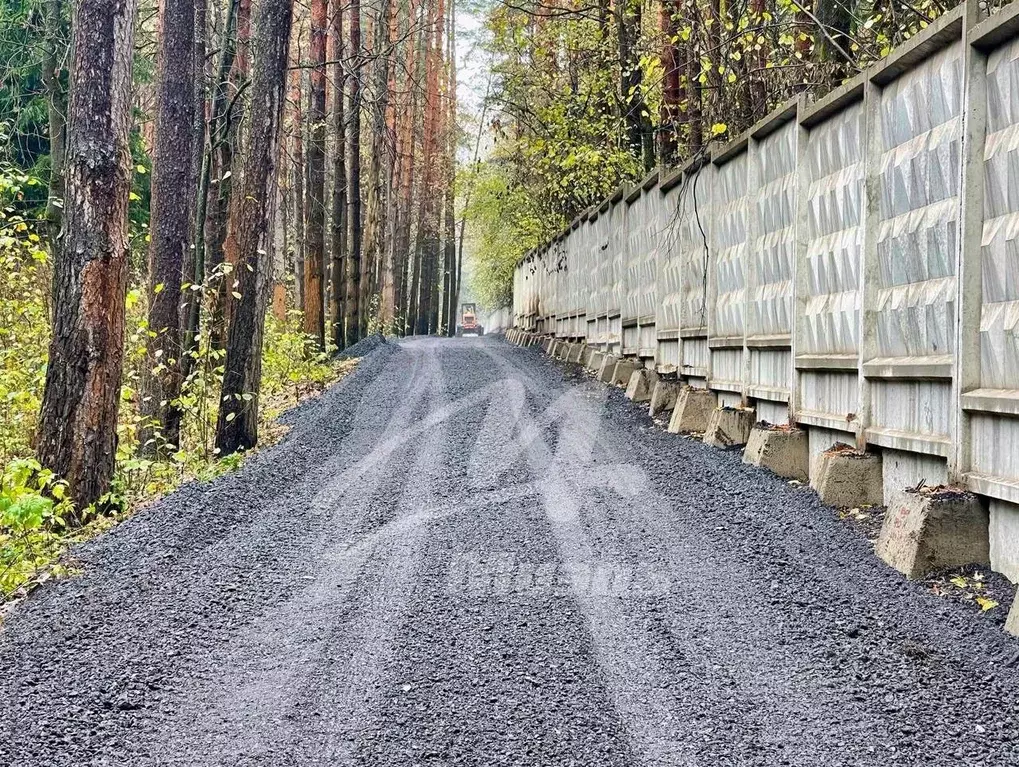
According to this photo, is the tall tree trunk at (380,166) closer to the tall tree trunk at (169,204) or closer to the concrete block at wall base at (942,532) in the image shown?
the tall tree trunk at (169,204)

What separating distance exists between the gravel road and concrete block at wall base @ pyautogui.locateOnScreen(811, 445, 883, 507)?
0.62 feet

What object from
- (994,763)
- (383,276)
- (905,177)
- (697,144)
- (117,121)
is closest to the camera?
(994,763)

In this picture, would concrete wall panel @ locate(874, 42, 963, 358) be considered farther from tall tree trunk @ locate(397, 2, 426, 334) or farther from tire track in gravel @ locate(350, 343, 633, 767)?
tall tree trunk @ locate(397, 2, 426, 334)

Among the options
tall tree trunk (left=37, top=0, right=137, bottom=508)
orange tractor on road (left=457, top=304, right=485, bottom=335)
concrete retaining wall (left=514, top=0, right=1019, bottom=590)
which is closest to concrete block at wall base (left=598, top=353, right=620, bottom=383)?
concrete retaining wall (left=514, top=0, right=1019, bottom=590)

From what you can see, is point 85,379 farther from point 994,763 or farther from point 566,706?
point 994,763

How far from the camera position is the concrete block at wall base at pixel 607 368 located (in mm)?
14625

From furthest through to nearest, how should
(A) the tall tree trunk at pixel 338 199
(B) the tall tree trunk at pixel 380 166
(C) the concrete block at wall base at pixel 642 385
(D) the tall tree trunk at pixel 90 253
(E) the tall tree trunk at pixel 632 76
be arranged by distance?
1. (B) the tall tree trunk at pixel 380 166
2. (A) the tall tree trunk at pixel 338 199
3. (E) the tall tree trunk at pixel 632 76
4. (C) the concrete block at wall base at pixel 642 385
5. (D) the tall tree trunk at pixel 90 253

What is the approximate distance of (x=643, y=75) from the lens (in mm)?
17047

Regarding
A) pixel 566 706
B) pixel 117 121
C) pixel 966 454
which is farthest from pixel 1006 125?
pixel 117 121

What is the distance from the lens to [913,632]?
4156 mm

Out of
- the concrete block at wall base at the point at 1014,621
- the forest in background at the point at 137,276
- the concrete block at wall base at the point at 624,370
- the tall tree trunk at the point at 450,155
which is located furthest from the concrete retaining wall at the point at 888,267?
the tall tree trunk at the point at 450,155

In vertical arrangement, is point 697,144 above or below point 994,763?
above

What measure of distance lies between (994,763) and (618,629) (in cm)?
172

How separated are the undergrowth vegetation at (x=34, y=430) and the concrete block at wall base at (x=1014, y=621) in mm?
4843
